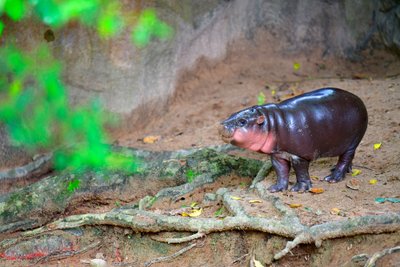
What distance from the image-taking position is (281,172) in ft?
17.9

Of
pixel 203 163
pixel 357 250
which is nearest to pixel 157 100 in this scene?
pixel 203 163

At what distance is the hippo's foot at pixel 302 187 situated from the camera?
17.7ft

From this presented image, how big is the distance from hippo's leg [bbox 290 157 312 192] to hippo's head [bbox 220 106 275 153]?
337 millimetres

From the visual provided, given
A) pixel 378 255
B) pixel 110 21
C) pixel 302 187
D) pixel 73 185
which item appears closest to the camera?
pixel 378 255

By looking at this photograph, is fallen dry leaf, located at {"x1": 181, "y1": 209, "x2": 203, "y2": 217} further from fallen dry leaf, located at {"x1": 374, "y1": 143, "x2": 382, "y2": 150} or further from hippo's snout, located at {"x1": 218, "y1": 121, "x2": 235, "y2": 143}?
fallen dry leaf, located at {"x1": 374, "y1": 143, "x2": 382, "y2": 150}

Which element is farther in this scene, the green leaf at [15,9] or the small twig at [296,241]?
the green leaf at [15,9]

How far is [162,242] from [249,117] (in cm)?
132

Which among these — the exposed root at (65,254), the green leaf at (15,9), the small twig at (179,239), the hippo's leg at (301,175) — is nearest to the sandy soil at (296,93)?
the hippo's leg at (301,175)

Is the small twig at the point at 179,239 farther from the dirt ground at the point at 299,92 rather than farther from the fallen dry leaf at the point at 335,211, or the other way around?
the fallen dry leaf at the point at 335,211

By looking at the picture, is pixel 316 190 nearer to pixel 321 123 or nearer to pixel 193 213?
pixel 321 123

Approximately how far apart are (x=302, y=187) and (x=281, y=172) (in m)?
0.23

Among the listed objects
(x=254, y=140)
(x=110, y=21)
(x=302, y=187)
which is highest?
(x=110, y=21)

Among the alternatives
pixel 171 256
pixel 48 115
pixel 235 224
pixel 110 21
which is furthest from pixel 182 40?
pixel 235 224

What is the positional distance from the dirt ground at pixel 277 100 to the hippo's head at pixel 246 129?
0.53 metres
